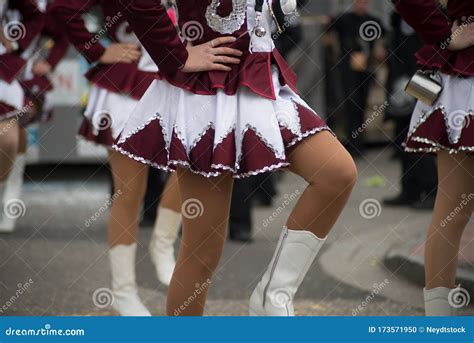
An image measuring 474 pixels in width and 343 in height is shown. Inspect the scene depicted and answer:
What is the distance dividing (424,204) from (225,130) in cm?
501

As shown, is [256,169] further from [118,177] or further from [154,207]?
[154,207]

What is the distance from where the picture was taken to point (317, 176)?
11.1ft

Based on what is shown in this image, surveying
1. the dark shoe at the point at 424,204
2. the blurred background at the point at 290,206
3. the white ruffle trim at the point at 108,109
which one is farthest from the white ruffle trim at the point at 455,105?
the dark shoe at the point at 424,204

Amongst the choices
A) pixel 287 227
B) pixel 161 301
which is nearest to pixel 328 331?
pixel 287 227

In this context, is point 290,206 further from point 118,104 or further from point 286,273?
point 286,273

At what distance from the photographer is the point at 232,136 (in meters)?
3.48

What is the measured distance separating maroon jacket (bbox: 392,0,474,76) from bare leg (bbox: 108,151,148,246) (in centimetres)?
147

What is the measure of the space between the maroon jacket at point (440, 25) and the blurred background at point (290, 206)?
53.3 inches

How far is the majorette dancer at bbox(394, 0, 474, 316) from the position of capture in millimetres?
3828

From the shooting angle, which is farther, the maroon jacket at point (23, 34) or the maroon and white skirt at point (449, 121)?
the maroon jacket at point (23, 34)

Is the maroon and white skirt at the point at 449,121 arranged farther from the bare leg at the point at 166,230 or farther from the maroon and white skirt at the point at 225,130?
the bare leg at the point at 166,230

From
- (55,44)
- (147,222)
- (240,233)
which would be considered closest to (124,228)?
(55,44)

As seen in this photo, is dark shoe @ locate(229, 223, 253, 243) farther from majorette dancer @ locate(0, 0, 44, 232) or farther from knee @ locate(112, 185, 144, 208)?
knee @ locate(112, 185, 144, 208)

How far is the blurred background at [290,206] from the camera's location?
5.48m
